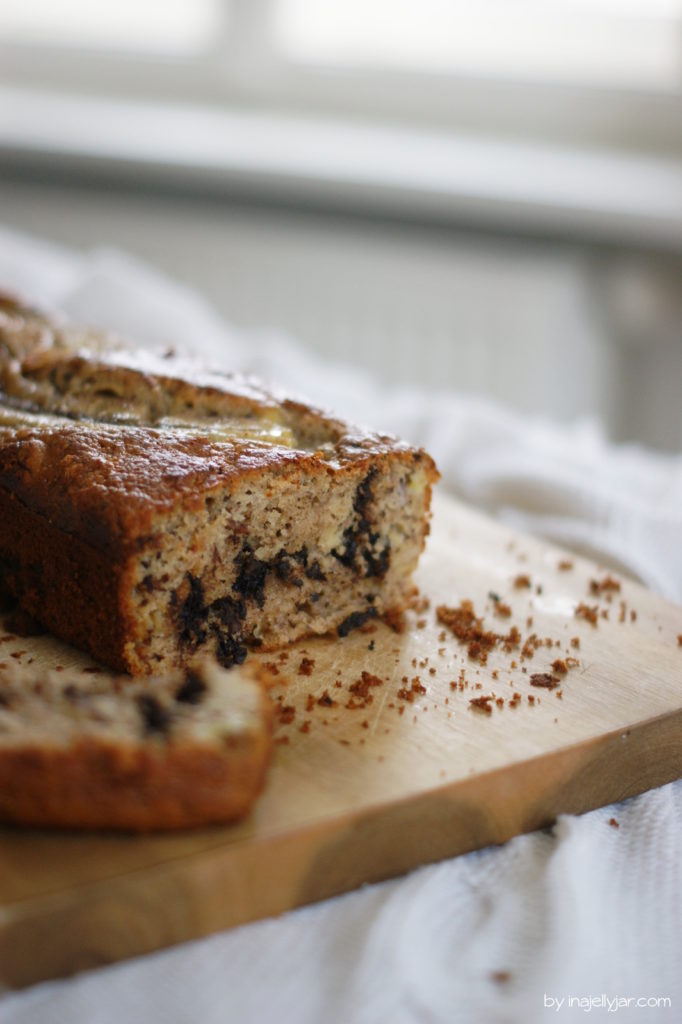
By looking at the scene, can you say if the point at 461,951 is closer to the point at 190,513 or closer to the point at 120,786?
the point at 120,786

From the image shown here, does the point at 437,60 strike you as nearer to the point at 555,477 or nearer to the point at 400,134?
the point at 400,134

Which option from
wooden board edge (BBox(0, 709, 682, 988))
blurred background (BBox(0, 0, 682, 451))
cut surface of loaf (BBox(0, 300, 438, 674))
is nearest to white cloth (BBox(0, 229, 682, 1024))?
wooden board edge (BBox(0, 709, 682, 988))

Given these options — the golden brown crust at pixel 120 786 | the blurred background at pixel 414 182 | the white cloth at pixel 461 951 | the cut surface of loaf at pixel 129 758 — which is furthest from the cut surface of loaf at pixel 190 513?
the blurred background at pixel 414 182

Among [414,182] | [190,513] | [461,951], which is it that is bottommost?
[461,951]

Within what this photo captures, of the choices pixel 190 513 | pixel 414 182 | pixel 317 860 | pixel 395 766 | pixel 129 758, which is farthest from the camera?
pixel 414 182

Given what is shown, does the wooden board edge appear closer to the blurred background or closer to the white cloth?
the white cloth

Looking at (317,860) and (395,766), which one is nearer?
(317,860)

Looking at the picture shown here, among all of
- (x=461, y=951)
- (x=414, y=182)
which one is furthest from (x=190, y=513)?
(x=414, y=182)
